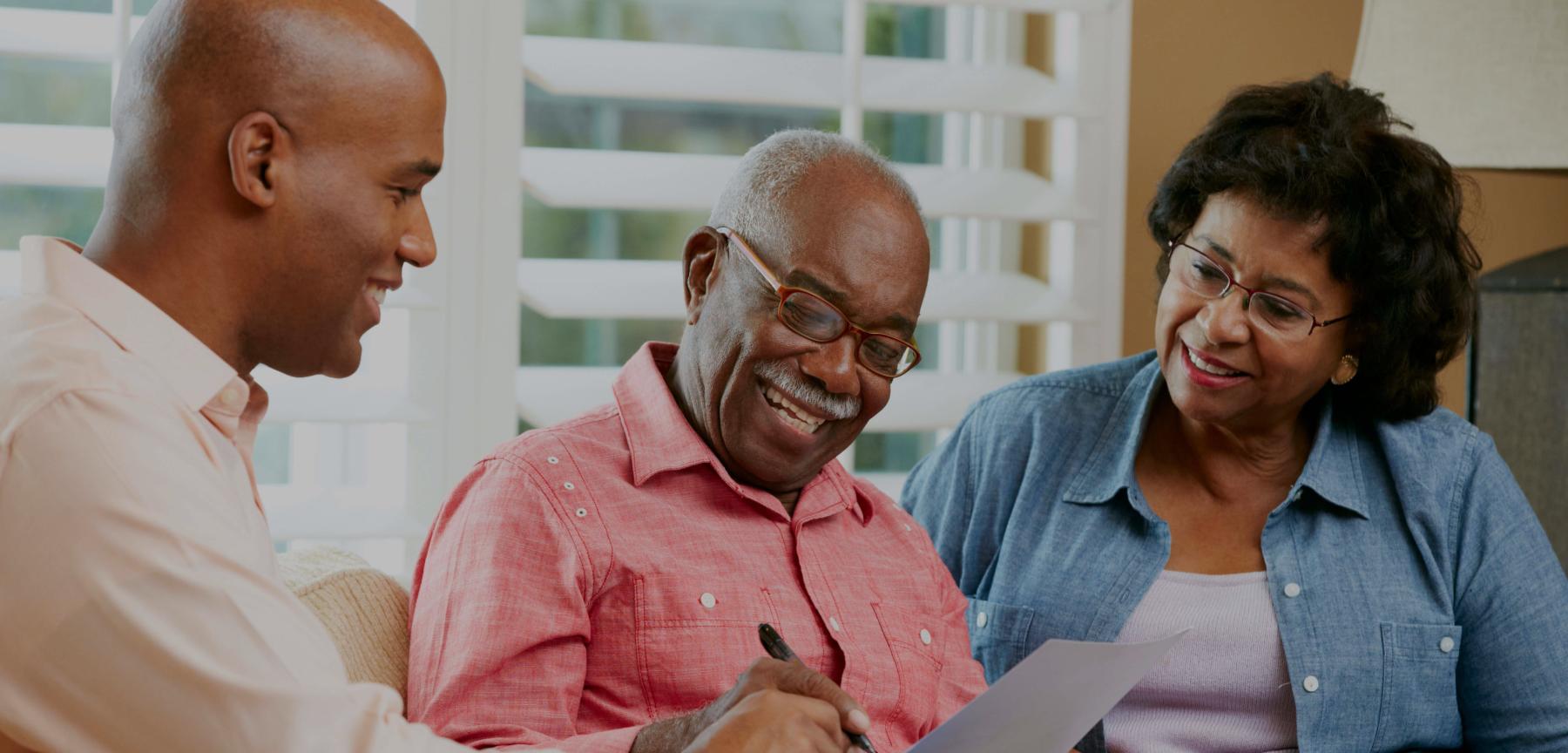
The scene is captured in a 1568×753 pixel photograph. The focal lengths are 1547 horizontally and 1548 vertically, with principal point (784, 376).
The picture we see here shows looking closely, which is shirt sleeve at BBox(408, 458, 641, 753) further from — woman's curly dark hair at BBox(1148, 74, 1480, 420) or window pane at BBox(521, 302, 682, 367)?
woman's curly dark hair at BBox(1148, 74, 1480, 420)

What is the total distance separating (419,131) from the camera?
1156 millimetres

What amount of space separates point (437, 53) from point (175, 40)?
1.05 meters

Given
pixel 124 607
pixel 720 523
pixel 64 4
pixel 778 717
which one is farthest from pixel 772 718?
pixel 64 4

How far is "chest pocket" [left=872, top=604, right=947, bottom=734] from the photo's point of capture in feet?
5.43

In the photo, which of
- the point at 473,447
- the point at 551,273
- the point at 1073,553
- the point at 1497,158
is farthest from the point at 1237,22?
the point at 473,447

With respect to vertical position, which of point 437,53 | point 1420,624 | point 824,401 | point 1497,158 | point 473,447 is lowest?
point 1420,624

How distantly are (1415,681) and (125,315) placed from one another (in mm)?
1637

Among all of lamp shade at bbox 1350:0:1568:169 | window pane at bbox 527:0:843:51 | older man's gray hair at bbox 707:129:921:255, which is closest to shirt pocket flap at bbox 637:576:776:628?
older man's gray hair at bbox 707:129:921:255

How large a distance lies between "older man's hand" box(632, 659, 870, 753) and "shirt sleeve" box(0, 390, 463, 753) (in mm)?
377

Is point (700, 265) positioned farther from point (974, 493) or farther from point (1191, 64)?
point (1191, 64)

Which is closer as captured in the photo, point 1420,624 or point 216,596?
point 216,596

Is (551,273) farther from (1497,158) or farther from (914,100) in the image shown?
(1497,158)

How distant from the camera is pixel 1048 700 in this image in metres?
1.28

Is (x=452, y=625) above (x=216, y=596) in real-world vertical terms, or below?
below
